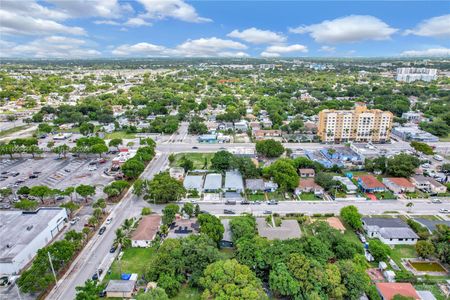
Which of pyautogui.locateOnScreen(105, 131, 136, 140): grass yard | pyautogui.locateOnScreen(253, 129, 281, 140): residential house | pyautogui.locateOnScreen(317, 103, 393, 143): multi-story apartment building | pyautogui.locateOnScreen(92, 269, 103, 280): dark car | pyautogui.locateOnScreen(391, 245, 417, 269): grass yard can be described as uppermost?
pyautogui.locateOnScreen(317, 103, 393, 143): multi-story apartment building

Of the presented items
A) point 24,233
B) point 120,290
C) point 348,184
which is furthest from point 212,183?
point 24,233

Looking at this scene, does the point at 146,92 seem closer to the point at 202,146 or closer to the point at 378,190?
the point at 202,146

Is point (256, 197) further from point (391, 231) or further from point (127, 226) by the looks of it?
point (127, 226)

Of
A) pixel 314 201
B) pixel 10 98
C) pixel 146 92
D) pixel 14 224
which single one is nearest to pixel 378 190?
pixel 314 201

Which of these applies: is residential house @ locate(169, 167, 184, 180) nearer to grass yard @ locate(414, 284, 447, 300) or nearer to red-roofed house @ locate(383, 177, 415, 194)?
red-roofed house @ locate(383, 177, 415, 194)

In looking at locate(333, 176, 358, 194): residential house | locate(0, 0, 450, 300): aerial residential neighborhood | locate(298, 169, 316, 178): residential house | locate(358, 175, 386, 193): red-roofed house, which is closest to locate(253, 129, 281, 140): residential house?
locate(0, 0, 450, 300): aerial residential neighborhood

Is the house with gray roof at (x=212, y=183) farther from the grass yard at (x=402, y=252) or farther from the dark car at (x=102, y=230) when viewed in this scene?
the grass yard at (x=402, y=252)

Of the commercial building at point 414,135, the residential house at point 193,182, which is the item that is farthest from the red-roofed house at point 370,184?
the commercial building at point 414,135
